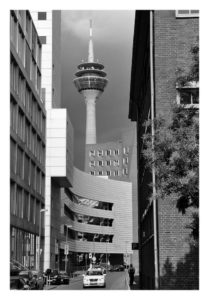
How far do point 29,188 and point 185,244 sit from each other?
125 feet

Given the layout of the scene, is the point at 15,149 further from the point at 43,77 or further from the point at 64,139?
the point at 43,77

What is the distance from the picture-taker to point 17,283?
805 inches

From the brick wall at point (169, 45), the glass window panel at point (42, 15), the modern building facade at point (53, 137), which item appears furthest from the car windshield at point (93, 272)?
the glass window panel at point (42, 15)

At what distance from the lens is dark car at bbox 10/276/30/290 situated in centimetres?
1990

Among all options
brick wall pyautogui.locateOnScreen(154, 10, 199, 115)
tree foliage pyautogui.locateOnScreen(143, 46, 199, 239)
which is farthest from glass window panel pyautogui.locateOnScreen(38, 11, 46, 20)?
tree foliage pyautogui.locateOnScreen(143, 46, 199, 239)

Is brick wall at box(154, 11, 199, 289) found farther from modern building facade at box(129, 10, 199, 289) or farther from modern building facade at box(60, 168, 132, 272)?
modern building facade at box(60, 168, 132, 272)

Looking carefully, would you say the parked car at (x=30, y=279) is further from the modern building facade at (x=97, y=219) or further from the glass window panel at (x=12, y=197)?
the modern building facade at (x=97, y=219)

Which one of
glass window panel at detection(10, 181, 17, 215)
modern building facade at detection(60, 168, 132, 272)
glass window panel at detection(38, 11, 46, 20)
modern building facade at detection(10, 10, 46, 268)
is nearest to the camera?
glass window panel at detection(10, 181, 17, 215)

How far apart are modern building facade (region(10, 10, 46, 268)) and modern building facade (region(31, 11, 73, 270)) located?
567 centimetres

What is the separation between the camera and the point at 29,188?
2383 inches

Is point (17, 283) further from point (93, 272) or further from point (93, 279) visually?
point (93, 272)

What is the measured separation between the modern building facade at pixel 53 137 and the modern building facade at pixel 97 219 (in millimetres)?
23553

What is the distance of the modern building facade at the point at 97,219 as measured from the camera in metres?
122

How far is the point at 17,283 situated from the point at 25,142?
38.6 m
